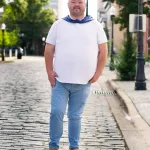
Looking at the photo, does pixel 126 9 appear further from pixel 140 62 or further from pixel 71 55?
pixel 71 55

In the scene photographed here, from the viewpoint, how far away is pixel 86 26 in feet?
15.9

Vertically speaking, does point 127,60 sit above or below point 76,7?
below

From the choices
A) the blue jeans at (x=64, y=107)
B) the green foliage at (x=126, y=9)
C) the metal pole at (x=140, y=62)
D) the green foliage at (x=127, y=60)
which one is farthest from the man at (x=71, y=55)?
the green foliage at (x=126, y=9)

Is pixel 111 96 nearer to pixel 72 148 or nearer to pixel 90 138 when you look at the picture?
pixel 90 138

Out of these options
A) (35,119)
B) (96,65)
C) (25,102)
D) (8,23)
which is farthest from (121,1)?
(8,23)

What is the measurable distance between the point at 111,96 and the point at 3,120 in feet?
16.9

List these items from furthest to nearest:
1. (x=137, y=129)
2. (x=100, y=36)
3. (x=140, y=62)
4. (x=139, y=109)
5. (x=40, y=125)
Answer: (x=140, y=62), (x=139, y=109), (x=40, y=125), (x=137, y=129), (x=100, y=36)

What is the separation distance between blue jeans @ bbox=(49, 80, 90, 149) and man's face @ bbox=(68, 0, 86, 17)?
0.74 metres

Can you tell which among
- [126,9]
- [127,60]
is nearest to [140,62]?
[127,60]

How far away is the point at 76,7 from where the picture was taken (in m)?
4.84

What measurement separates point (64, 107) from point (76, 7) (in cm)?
105

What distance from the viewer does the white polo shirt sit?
482cm

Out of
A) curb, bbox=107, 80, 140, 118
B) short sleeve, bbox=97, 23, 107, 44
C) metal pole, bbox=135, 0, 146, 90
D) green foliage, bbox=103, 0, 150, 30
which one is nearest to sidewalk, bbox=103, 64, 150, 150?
curb, bbox=107, 80, 140, 118

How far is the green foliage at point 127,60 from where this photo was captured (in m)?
17.1
